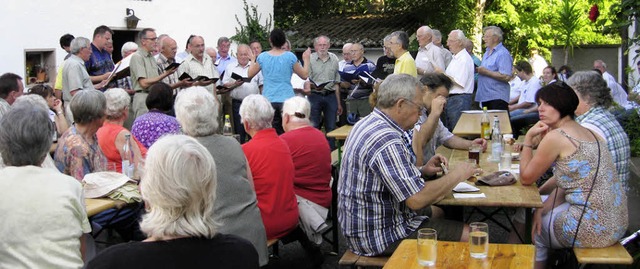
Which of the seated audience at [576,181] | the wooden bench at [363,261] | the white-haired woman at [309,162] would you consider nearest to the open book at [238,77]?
the white-haired woman at [309,162]

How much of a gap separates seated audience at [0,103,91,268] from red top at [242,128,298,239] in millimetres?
1649

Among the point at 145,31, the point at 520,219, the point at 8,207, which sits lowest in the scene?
the point at 520,219

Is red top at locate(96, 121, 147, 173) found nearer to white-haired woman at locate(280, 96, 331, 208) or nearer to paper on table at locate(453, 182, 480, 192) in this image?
white-haired woman at locate(280, 96, 331, 208)

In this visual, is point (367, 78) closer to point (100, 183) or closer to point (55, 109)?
point (55, 109)

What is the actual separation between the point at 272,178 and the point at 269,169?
0.06 metres

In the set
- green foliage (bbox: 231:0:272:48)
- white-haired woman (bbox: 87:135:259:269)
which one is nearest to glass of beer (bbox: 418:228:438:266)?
white-haired woman (bbox: 87:135:259:269)

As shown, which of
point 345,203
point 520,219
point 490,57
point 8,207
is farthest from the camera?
point 490,57

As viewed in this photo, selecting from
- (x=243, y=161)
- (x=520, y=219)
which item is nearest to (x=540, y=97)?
(x=520, y=219)

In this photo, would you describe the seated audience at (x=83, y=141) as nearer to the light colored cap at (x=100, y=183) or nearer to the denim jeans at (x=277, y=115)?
the light colored cap at (x=100, y=183)

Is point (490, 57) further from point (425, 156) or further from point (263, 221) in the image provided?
point (263, 221)

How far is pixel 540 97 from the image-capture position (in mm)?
5055

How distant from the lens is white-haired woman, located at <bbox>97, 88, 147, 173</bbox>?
5.74 metres

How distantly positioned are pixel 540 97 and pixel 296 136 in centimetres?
176

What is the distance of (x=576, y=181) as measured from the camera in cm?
473
